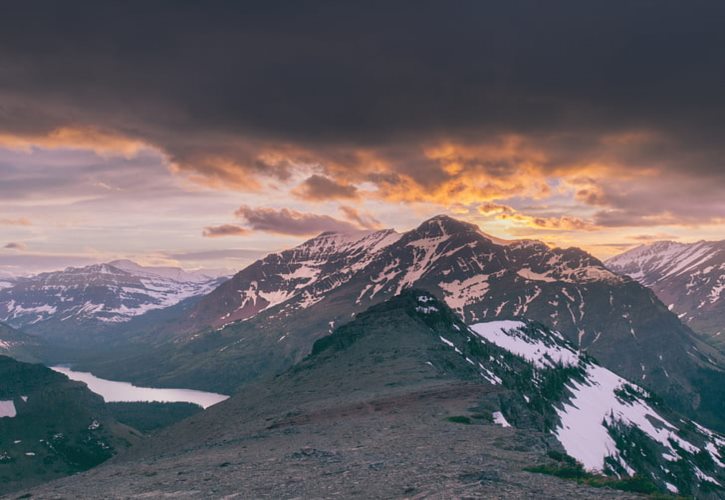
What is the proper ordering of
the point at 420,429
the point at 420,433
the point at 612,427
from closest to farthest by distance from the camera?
1. the point at 420,433
2. the point at 420,429
3. the point at 612,427

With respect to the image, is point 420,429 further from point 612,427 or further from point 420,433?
point 612,427

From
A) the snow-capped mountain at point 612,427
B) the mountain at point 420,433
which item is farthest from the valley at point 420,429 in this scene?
Answer: the snow-capped mountain at point 612,427

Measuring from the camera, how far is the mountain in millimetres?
41094

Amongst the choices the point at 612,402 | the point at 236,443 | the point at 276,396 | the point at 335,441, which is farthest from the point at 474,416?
the point at 612,402

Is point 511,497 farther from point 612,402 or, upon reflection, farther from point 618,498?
point 612,402

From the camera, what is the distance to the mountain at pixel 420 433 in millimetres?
41094

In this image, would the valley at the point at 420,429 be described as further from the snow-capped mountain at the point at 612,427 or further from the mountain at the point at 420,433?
the snow-capped mountain at the point at 612,427

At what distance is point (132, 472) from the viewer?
6325cm

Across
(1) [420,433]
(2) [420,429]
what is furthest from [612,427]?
(1) [420,433]

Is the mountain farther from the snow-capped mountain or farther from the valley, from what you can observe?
the snow-capped mountain

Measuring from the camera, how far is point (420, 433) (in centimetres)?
5991

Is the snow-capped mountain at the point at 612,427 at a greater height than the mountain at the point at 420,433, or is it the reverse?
the mountain at the point at 420,433

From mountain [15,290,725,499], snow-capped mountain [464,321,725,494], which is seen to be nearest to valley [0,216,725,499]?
mountain [15,290,725,499]

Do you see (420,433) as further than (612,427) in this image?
No
